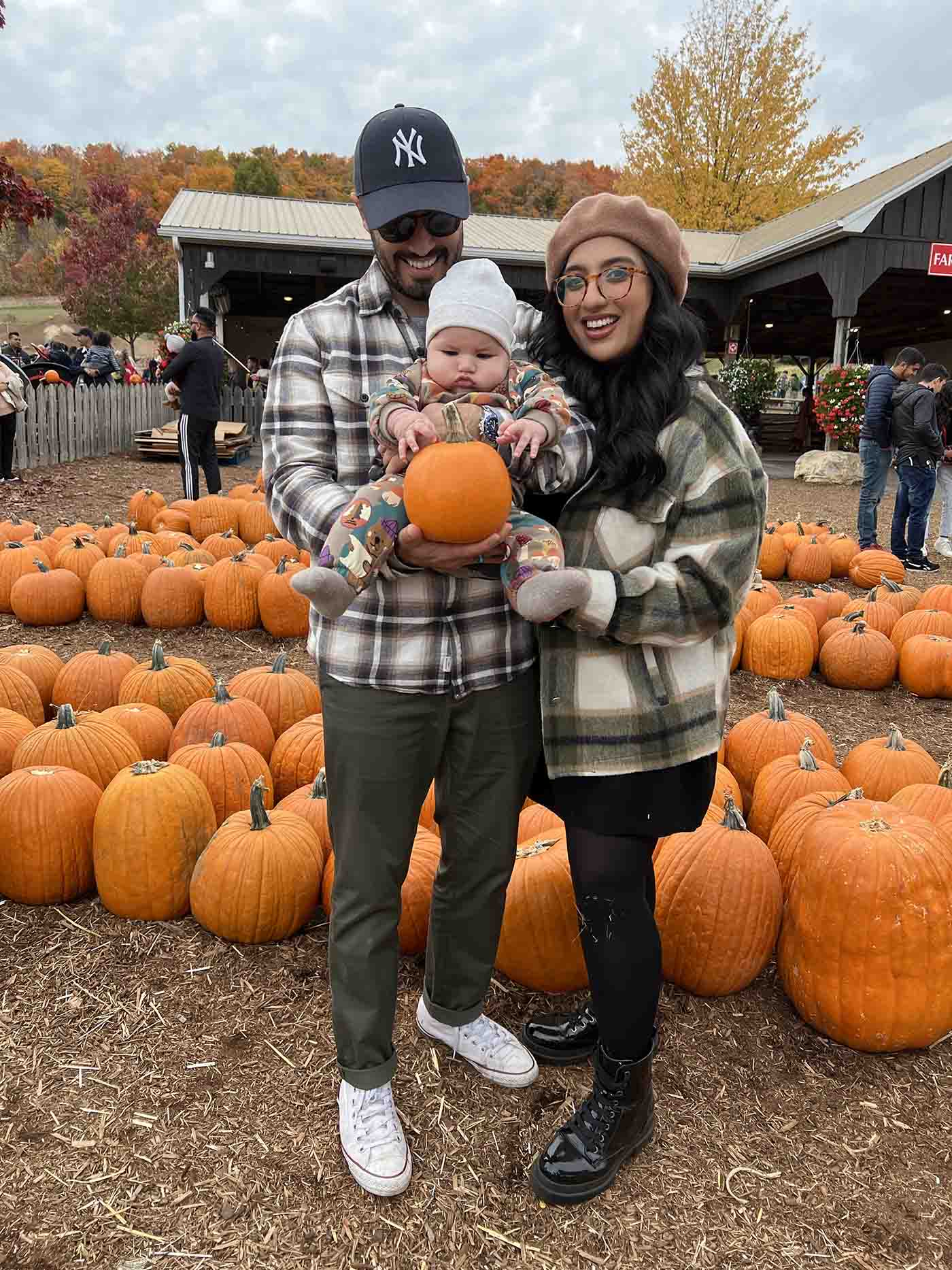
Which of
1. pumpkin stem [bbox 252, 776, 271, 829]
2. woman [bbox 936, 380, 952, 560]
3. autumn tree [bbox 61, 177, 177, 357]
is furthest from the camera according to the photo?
autumn tree [bbox 61, 177, 177, 357]

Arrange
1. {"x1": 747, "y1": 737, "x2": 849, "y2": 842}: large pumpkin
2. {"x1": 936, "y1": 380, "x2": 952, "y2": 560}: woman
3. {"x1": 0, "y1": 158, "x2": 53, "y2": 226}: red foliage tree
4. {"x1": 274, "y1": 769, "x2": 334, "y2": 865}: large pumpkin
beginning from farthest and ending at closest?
1. {"x1": 0, "y1": 158, "x2": 53, "y2": 226}: red foliage tree
2. {"x1": 936, "y1": 380, "x2": 952, "y2": 560}: woman
3. {"x1": 747, "y1": 737, "x2": 849, "y2": 842}: large pumpkin
4. {"x1": 274, "y1": 769, "x2": 334, "y2": 865}: large pumpkin

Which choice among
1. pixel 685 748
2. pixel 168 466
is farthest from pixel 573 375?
pixel 168 466

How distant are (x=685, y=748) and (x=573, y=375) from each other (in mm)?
826

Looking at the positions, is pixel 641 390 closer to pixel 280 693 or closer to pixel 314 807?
pixel 314 807

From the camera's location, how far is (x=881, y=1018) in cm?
228

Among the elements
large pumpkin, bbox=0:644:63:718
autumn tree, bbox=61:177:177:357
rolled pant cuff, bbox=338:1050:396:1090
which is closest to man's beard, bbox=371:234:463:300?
rolled pant cuff, bbox=338:1050:396:1090

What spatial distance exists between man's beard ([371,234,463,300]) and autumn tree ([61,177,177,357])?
4357 centimetres

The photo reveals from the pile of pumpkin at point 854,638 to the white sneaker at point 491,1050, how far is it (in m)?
3.04

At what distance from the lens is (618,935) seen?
1.86 meters

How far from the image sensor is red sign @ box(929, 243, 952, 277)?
16312 mm

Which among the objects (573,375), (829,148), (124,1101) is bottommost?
(124,1101)

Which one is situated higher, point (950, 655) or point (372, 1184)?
point (950, 655)

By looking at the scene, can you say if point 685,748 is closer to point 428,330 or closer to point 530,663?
point 530,663

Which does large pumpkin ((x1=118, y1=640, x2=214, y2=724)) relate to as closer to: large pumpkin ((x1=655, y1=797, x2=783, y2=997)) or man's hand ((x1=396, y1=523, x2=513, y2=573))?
large pumpkin ((x1=655, y1=797, x2=783, y2=997))
